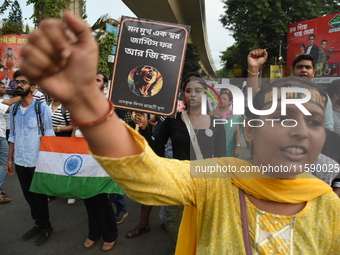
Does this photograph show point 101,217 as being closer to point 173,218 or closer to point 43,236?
point 43,236

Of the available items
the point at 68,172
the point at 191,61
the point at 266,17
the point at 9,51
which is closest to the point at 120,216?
the point at 68,172

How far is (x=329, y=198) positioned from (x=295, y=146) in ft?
1.02

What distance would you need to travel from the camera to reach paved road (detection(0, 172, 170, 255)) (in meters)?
2.98

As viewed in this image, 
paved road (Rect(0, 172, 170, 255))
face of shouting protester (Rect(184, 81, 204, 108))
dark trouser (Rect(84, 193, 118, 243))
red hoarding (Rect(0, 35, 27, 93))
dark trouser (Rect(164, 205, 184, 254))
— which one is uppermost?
red hoarding (Rect(0, 35, 27, 93))

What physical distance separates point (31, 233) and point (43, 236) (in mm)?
207

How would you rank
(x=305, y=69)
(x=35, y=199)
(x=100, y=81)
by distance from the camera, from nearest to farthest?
(x=305, y=69)
(x=35, y=199)
(x=100, y=81)

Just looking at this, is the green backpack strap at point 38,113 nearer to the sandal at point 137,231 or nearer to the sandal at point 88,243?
the sandal at point 88,243

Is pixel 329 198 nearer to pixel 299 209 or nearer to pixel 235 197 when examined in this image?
pixel 299 209

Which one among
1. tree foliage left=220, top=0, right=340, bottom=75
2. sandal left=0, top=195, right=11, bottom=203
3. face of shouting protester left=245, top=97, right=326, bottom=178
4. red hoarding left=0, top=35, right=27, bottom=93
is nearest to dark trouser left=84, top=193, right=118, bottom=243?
sandal left=0, top=195, right=11, bottom=203

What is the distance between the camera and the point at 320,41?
1930cm

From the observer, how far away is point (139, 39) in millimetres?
2414

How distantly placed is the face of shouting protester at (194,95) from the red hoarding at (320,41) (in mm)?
17446

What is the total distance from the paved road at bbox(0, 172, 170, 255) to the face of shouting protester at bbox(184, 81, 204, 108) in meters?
1.66

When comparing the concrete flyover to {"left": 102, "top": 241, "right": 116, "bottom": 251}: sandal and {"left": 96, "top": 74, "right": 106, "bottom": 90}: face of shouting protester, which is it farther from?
{"left": 102, "top": 241, "right": 116, "bottom": 251}: sandal
